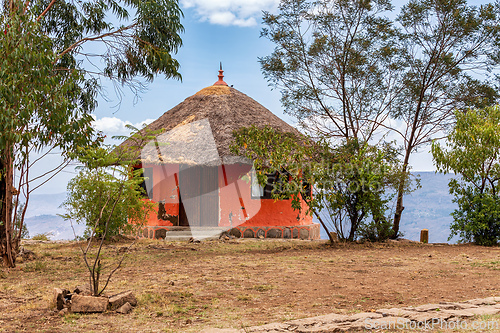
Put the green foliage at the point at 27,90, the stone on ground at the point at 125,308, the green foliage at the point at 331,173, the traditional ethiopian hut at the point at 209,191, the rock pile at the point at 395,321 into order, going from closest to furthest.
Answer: the rock pile at the point at 395,321 → the stone on ground at the point at 125,308 → the green foliage at the point at 27,90 → the green foliage at the point at 331,173 → the traditional ethiopian hut at the point at 209,191

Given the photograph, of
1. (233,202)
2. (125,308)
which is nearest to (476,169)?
(233,202)

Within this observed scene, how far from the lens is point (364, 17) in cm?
1374

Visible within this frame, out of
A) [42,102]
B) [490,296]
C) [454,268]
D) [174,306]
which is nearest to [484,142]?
[454,268]

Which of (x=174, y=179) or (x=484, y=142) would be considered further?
(x=174, y=179)

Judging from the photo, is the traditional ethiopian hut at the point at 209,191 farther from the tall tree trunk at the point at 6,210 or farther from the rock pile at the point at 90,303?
the rock pile at the point at 90,303

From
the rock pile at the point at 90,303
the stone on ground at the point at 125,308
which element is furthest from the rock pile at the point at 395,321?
the rock pile at the point at 90,303

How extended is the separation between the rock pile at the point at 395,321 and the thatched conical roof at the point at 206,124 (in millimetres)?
8784

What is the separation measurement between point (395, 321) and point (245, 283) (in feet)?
8.77

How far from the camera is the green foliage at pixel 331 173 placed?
11.0 metres

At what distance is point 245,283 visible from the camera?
265 inches

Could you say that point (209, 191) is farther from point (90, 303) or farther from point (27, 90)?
point (90, 303)

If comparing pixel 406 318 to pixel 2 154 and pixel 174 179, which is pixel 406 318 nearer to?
pixel 2 154

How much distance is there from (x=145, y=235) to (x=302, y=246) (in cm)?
521

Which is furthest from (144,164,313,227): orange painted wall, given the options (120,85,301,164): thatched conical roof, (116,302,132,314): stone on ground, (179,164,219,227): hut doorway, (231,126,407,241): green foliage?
(116,302,132,314): stone on ground
